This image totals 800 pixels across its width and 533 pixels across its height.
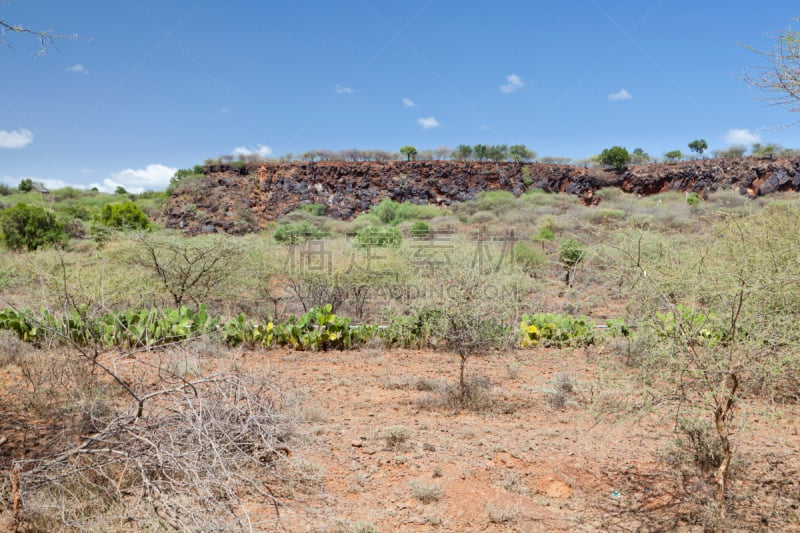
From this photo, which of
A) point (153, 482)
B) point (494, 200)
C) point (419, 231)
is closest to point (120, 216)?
point (419, 231)

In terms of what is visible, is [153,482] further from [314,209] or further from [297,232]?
[314,209]

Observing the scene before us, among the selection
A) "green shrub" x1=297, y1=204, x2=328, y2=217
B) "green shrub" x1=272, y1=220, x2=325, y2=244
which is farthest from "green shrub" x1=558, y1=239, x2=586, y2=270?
"green shrub" x1=297, y1=204, x2=328, y2=217

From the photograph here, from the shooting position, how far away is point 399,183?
43.6 m

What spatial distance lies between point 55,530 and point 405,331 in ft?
21.9

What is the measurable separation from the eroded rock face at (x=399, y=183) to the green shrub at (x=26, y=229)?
14157mm

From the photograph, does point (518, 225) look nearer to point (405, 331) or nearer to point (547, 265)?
point (547, 265)

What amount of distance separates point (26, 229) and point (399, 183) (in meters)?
27.7

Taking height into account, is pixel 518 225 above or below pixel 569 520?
above

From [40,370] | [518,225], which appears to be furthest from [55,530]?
[518,225]

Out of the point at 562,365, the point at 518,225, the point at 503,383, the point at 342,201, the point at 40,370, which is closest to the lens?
the point at 40,370

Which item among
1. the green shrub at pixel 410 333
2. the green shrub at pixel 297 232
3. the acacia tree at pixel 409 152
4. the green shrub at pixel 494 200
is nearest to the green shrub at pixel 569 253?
the green shrub at pixel 410 333

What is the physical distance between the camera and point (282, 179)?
4256 cm

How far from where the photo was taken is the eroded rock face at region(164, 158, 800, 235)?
38688 mm

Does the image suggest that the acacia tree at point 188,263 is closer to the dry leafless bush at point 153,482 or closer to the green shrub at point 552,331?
the green shrub at point 552,331
